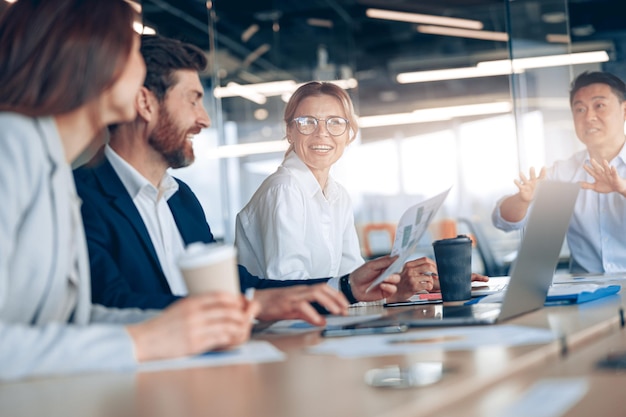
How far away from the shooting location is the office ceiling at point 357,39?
7409mm

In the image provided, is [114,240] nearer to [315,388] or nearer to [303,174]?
[315,388]

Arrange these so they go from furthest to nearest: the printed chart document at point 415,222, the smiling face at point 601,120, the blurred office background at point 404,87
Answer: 1. the blurred office background at point 404,87
2. the smiling face at point 601,120
3. the printed chart document at point 415,222

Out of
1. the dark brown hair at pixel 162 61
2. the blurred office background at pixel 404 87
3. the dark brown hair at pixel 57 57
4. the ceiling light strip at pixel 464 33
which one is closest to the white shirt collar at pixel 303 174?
the dark brown hair at pixel 162 61

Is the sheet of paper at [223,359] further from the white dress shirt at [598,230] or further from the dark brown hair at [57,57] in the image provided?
the white dress shirt at [598,230]

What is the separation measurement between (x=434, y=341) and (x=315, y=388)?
378 millimetres

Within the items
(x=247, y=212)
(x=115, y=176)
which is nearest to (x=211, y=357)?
(x=115, y=176)

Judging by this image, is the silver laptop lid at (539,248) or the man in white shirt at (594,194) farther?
the man in white shirt at (594,194)

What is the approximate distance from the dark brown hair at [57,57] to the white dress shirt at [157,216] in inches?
26.3

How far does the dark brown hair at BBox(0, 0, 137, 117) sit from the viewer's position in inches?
52.4

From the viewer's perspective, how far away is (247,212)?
9.53ft

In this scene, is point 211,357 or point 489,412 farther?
point 211,357

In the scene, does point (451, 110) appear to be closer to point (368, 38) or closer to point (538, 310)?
point (368, 38)

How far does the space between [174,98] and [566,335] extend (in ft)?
4.49

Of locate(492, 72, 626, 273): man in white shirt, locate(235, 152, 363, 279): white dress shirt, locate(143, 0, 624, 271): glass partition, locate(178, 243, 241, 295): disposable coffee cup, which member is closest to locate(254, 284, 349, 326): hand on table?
locate(178, 243, 241, 295): disposable coffee cup
